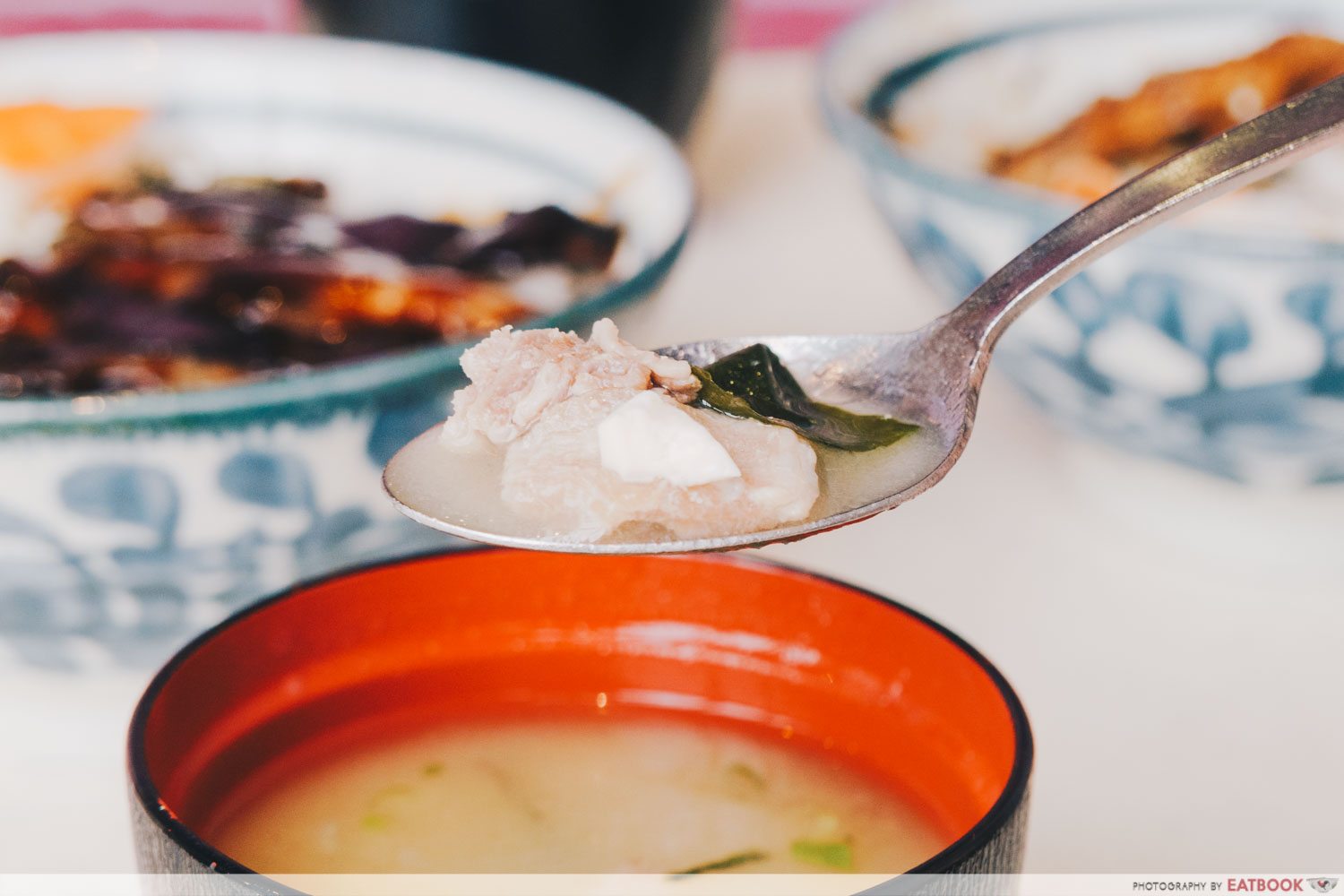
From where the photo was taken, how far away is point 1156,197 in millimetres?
522

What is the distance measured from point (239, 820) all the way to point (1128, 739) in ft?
1.37

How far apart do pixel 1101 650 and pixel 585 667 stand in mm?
310

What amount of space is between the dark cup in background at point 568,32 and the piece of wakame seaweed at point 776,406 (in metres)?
0.71

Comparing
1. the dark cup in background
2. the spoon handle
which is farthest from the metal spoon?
Result: the dark cup in background

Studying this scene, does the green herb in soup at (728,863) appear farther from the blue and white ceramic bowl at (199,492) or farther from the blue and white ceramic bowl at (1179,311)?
the blue and white ceramic bowl at (1179,311)

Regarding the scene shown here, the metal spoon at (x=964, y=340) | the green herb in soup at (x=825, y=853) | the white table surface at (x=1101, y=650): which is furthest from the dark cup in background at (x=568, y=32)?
the green herb in soup at (x=825, y=853)

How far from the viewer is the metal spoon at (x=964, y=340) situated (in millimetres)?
472

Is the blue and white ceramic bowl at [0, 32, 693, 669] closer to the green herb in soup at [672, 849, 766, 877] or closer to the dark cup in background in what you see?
the green herb in soup at [672, 849, 766, 877]

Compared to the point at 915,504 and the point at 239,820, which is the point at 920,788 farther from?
the point at 915,504

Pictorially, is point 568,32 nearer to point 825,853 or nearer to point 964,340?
point 964,340

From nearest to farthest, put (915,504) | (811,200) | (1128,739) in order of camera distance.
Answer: (1128,739), (915,504), (811,200)

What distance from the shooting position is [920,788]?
521mm

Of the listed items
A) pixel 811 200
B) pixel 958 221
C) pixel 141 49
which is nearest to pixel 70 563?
pixel 958 221

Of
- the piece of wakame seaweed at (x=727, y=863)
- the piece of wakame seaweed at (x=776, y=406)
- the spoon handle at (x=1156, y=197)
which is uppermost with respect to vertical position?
the spoon handle at (x=1156, y=197)
